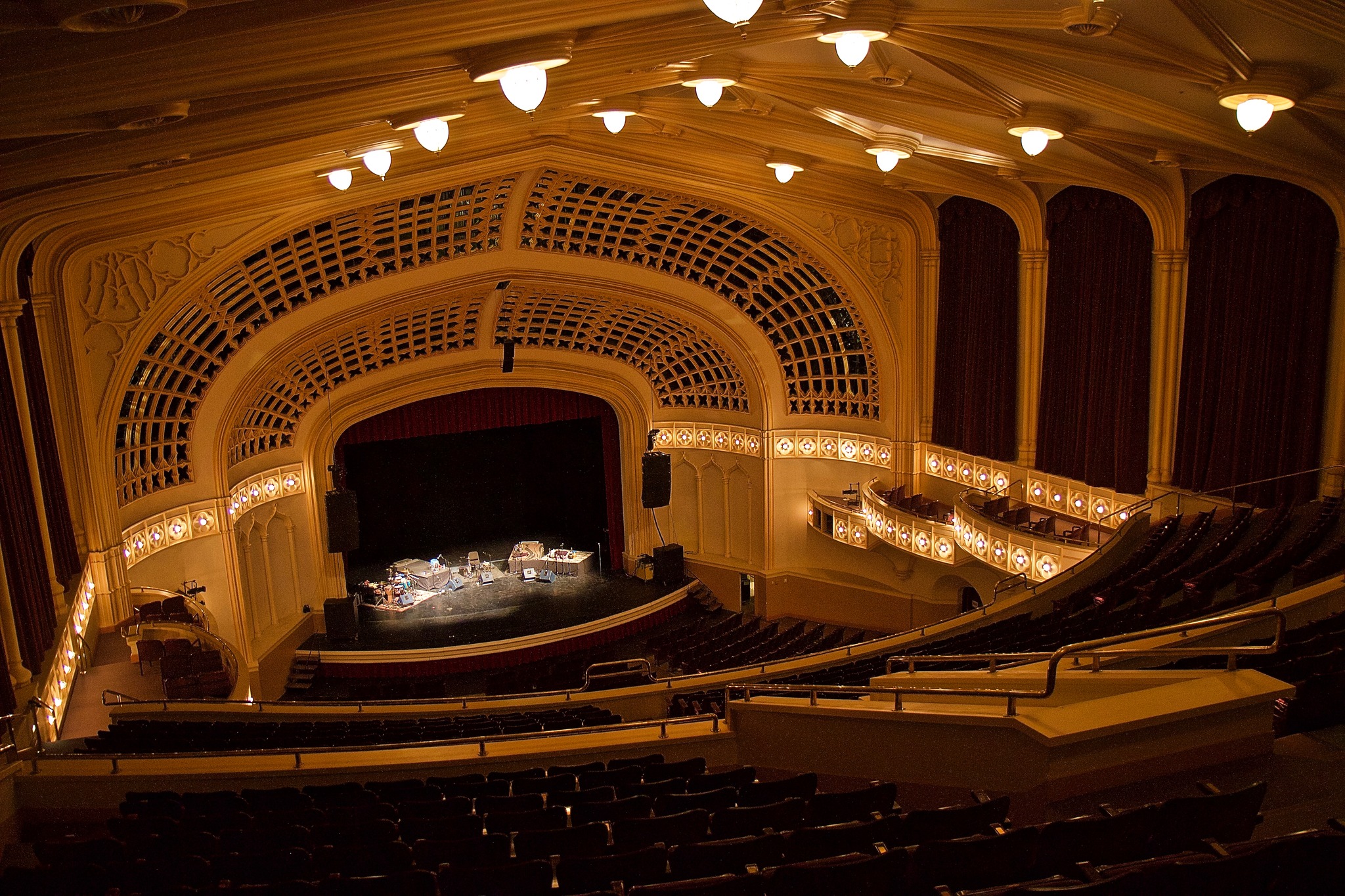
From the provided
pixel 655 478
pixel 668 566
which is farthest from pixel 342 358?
pixel 668 566

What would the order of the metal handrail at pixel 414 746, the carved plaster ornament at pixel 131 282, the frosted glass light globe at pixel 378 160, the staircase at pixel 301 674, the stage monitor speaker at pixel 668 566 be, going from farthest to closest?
the stage monitor speaker at pixel 668 566
the staircase at pixel 301 674
the carved plaster ornament at pixel 131 282
the frosted glass light globe at pixel 378 160
the metal handrail at pixel 414 746

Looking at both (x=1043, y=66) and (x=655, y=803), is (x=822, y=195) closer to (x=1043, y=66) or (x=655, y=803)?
(x=1043, y=66)

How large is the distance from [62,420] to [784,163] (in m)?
11.6

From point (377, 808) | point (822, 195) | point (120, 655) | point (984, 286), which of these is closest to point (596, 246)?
point (822, 195)

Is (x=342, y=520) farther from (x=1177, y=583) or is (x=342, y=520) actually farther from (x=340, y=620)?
(x=1177, y=583)

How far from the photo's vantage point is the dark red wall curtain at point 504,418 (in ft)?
77.0

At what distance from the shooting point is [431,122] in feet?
32.1

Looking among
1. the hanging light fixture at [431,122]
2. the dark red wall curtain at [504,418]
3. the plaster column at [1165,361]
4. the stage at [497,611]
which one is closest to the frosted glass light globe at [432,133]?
the hanging light fixture at [431,122]

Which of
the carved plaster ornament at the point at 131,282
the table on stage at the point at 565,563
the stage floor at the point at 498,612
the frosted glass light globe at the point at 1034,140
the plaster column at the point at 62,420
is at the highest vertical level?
the frosted glass light globe at the point at 1034,140

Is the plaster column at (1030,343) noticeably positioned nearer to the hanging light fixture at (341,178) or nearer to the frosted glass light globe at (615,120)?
the frosted glass light globe at (615,120)

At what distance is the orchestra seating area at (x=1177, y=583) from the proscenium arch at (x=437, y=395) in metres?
11.5

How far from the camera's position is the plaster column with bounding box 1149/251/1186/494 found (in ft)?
52.0

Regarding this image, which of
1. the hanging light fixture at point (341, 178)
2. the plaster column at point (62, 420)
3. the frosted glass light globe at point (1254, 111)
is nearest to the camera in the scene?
the frosted glass light globe at point (1254, 111)

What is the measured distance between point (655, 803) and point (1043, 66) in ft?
25.6
